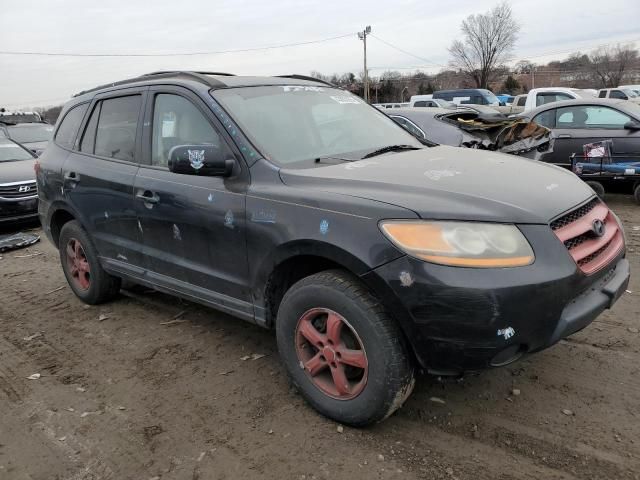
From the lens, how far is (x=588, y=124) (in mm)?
8375

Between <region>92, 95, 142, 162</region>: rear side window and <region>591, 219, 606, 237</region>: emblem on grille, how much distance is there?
300cm

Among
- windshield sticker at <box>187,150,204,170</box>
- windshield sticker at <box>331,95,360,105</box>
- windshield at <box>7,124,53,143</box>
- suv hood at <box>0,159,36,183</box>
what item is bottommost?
suv hood at <box>0,159,36,183</box>

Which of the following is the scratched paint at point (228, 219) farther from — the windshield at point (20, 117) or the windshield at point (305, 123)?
the windshield at point (20, 117)

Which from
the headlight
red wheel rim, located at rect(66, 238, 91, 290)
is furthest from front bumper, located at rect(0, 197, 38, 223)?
the headlight

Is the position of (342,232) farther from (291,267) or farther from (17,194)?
(17,194)

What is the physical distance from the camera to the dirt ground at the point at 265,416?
2.55 m

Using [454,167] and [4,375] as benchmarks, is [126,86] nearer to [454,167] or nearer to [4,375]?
[4,375]

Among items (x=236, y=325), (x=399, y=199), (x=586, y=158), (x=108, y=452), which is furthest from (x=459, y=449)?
(x=586, y=158)

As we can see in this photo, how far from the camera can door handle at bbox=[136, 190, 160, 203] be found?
3.58 meters

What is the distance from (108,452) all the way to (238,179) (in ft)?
5.18

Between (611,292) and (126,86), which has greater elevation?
(126,86)

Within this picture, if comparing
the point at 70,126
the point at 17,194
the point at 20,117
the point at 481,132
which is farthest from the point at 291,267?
the point at 20,117

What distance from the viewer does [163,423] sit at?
9.80 ft

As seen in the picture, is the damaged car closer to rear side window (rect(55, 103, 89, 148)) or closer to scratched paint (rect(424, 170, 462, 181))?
rear side window (rect(55, 103, 89, 148))
